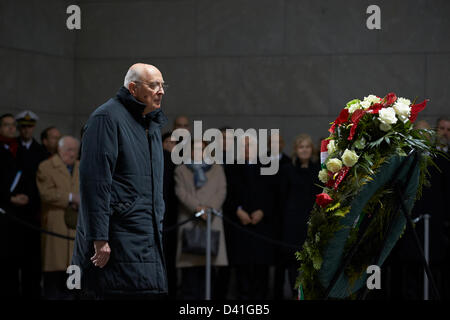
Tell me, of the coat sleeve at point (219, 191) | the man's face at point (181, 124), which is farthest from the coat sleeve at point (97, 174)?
the man's face at point (181, 124)

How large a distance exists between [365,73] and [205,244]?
397 cm

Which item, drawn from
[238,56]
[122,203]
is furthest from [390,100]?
[238,56]

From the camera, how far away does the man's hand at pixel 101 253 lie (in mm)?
4352

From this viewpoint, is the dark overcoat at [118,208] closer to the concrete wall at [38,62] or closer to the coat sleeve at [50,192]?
the coat sleeve at [50,192]

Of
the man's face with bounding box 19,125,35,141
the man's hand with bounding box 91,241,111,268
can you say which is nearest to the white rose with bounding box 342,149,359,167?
the man's hand with bounding box 91,241,111,268

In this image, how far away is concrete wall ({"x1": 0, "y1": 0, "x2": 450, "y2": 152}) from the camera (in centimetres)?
1096

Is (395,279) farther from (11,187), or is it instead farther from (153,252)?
(153,252)

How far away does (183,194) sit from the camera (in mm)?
8531

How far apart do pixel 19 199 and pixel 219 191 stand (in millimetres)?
2092

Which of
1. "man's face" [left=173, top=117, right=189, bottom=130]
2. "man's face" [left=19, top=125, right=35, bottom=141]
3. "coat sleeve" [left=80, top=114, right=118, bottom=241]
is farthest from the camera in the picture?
"man's face" [left=173, top=117, right=189, bottom=130]

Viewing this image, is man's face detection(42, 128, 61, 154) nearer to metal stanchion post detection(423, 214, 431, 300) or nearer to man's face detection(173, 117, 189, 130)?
man's face detection(173, 117, 189, 130)

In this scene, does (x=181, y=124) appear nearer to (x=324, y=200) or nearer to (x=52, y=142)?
(x=52, y=142)

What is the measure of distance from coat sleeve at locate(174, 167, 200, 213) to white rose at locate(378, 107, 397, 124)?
4213 mm
